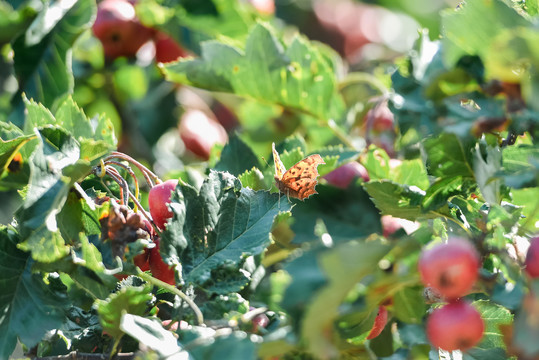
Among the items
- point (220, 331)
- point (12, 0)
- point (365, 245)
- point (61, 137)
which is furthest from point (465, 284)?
point (12, 0)

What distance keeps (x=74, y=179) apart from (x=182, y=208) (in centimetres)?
12

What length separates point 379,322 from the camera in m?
0.73

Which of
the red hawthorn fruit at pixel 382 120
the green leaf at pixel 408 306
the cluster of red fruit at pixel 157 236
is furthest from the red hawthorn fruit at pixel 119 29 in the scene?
the green leaf at pixel 408 306

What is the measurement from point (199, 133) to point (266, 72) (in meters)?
0.67

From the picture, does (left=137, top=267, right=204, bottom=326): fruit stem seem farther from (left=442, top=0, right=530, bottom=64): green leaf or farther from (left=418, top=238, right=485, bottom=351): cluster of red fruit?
(left=442, top=0, right=530, bottom=64): green leaf

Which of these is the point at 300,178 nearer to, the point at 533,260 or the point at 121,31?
the point at 533,260

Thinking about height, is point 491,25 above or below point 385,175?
above

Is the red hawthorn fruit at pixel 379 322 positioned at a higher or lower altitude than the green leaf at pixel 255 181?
lower

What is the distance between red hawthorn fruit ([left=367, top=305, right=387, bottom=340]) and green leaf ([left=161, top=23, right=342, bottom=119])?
562 millimetres

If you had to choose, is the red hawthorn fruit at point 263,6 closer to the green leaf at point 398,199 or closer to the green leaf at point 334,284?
the green leaf at point 398,199

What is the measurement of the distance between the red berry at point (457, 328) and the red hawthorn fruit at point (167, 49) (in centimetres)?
126

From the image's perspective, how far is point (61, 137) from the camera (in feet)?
2.40

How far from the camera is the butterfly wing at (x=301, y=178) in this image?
2.52ft

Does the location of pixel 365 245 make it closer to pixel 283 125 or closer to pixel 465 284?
pixel 465 284
